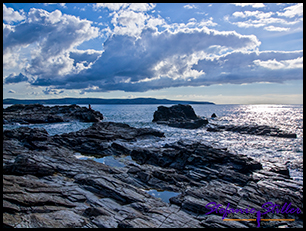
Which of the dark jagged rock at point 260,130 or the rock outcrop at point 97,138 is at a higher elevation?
the rock outcrop at point 97,138

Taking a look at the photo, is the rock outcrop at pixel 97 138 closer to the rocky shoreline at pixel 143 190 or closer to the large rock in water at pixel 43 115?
the rocky shoreline at pixel 143 190

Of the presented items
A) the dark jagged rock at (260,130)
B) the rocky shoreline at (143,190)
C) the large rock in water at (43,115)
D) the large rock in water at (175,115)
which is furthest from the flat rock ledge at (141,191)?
the large rock in water at (175,115)

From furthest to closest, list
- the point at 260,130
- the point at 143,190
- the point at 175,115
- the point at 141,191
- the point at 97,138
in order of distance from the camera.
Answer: the point at 175,115
the point at 260,130
the point at 97,138
the point at 143,190
the point at 141,191

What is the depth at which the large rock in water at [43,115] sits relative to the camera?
73.4m

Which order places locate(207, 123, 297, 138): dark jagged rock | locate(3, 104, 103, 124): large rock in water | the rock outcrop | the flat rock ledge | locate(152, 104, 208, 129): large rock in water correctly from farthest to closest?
locate(152, 104, 208, 129): large rock in water
locate(3, 104, 103, 124): large rock in water
locate(207, 123, 297, 138): dark jagged rock
the rock outcrop
the flat rock ledge

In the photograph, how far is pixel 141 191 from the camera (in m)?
16.3

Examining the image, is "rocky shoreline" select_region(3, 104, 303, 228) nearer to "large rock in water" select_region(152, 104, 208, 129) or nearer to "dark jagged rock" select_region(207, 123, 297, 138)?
"dark jagged rock" select_region(207, 123, 297, 138)

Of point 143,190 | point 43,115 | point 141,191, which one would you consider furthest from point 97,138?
point 43,115

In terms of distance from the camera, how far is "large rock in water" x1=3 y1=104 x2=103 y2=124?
241 ft

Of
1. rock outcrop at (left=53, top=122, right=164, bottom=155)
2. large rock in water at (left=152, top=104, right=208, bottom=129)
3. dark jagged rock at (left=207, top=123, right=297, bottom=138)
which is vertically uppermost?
large rock in water at (left=152, top=104, right=208, bottom=129)

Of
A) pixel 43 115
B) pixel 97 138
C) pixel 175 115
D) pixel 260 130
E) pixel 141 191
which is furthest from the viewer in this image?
pixel 175 115

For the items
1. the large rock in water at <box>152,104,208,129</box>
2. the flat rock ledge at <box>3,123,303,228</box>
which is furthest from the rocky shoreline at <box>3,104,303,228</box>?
the large rock in water at <box>152,104,208,129</box>

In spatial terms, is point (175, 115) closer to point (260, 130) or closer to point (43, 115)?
point (260, 130)

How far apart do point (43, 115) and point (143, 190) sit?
7968cm
